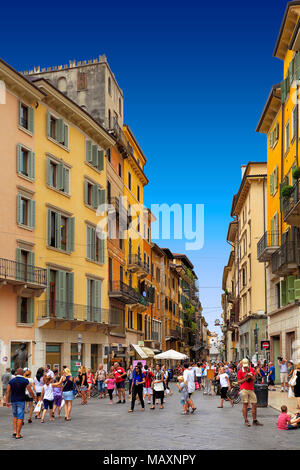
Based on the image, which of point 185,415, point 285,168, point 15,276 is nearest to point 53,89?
point 15,276

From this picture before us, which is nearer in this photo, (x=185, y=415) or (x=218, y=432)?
(x=218, y=432)

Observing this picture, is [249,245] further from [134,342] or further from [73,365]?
[73,365]

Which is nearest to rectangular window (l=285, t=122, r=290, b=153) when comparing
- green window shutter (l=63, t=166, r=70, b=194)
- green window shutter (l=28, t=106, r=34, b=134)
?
green window shutter (l=63, t=166, r=70, b=194)

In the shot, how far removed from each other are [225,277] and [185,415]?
88.8 m

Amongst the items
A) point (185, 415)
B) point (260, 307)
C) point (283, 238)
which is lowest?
point (185, 415)

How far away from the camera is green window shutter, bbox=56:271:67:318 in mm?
36456

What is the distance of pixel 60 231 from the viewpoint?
37594mm

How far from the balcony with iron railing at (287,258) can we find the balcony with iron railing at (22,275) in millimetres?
12354

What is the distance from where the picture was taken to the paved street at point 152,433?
42.6 ft

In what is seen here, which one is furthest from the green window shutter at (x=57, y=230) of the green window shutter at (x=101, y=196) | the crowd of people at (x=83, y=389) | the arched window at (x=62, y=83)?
the arched window at (x=62, y=83)

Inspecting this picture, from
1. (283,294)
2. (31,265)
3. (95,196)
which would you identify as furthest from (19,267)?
(283,294)

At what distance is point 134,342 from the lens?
180 ft

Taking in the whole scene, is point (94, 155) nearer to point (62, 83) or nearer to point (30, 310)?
point (62, 83)

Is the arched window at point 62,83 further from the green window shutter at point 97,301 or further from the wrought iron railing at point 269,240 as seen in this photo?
the wrought iron railing at point 269,240
